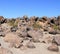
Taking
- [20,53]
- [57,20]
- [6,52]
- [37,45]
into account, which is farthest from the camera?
[57,20]

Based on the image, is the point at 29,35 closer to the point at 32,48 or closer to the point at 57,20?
the point at 32,48

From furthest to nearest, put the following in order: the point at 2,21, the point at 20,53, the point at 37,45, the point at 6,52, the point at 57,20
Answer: the point at 2,21 → the point at 57,20 → the point at 37,45 → the point at 20,53 → the point at 6,52

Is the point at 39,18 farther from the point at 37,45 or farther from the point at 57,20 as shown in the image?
the point at 37,45

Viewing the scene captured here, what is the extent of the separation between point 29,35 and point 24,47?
4185 millimetres

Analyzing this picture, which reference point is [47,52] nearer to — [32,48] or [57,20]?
[32,48]

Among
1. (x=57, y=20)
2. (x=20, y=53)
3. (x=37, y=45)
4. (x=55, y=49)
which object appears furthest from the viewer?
(x=57, y=20)

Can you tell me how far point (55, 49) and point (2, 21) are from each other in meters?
22.1

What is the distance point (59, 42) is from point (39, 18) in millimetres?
17020

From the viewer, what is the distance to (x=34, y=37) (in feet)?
56.6

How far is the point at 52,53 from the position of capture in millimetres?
13203

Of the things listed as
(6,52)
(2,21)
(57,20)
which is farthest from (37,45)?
(2,21)

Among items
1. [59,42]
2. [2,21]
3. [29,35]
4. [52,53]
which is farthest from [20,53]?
[2,21]

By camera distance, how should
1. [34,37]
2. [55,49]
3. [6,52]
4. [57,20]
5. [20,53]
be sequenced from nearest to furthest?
[6,52] → [20,53] → [55,49] → [34,37] → [57,20]

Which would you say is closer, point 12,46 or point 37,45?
point 12,46
